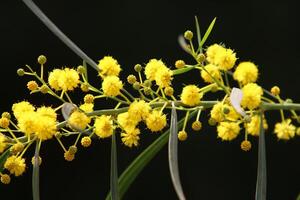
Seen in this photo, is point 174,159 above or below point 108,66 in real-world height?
below

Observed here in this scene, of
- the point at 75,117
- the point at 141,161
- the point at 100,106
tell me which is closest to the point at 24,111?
the point at 75,117

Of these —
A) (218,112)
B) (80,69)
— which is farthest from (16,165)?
(218,112)

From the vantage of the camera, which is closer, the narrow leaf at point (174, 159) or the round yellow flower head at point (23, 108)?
the narrow leaf at point (174, 159)

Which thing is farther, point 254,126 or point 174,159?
point 254,126

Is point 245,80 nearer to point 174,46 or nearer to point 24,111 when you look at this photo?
point 24,111

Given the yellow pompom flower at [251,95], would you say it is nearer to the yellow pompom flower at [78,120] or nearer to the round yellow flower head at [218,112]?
the round yellow flower head at [218,112]

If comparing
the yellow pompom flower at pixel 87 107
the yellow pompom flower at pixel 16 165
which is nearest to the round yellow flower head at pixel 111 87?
the yellow pompom flower at pixel 87 107

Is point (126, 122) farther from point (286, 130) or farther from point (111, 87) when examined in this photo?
point (286, 130)
